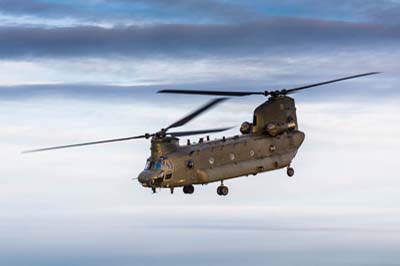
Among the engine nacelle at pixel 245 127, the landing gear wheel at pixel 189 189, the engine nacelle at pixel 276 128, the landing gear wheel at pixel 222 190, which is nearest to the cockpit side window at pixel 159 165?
the landing gear wheel at pixel 189 189

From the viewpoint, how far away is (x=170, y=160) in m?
102

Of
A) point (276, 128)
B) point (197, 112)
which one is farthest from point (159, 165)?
point (276, 128)

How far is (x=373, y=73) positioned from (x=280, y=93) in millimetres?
10717

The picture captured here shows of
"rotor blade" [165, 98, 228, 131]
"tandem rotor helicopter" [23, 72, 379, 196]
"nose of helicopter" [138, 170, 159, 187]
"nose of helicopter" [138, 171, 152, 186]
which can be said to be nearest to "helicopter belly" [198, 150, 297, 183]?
"tandem rotor helicopter" [23, 72, 379, 196]

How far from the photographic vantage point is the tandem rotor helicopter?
102 meters

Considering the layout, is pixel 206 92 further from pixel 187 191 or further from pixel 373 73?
pixel 373 73

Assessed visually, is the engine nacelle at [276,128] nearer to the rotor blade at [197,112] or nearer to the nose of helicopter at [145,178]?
the rotor blade at [197,112]

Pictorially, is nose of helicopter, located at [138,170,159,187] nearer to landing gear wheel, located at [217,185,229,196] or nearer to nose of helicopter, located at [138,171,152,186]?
nose of helicopter, located at [138,171,152,186]

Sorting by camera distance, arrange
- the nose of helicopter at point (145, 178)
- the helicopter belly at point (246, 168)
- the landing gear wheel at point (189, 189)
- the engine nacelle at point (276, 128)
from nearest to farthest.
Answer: the nose of helicopter at point (145, 178) → the helicopter belly at point (246, 168) → the landing gear wheel at point (189, 189) → the engine nacelle at point (276, 128)

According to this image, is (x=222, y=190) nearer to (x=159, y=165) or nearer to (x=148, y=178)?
(x=159, y=165)

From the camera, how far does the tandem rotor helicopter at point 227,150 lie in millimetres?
101688

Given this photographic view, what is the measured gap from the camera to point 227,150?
106m

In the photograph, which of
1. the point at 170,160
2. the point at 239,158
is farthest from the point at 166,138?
the point at 239,158

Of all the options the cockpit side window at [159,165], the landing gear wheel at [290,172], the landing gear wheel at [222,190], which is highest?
the landing gear wheel at [290,172]
